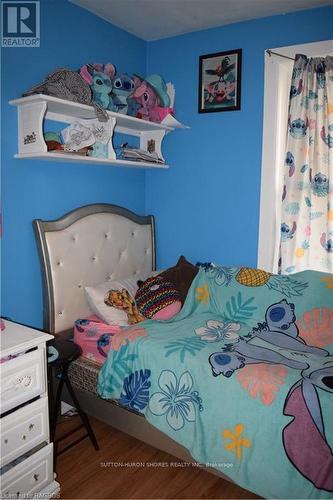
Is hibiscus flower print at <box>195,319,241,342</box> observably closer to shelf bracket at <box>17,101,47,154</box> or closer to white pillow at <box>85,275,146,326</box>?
white pillow at <box>85,275,146,326</box>

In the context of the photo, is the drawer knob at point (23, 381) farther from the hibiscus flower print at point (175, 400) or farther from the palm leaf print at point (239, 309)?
the palm leaf print at point (239, 309)

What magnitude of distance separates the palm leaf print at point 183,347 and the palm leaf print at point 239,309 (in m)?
0.46

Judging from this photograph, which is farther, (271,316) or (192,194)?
(192,194)

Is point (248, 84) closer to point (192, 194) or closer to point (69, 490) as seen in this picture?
point (192, 194)

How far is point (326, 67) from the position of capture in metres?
2.47

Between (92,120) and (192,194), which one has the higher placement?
(92,120)

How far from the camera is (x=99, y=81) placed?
2.44m

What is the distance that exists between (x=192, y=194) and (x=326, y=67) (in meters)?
1.23

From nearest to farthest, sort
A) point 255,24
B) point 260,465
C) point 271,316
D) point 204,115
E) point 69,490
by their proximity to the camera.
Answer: point 260,465, point 69,490, point 271,316, point 255,24, point 204,115

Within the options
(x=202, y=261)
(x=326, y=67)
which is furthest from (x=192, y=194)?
(x=326, y=67)

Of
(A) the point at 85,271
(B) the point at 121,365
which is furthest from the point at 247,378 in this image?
(A) the point at 85,271

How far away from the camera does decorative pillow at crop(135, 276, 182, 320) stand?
8.16ft

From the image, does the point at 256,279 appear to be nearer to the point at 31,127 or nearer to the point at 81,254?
the point at 81,254

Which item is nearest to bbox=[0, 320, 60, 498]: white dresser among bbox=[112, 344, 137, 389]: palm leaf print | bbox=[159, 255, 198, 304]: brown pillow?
bbox=[112, 344, 137, 389]: palm leaf print
